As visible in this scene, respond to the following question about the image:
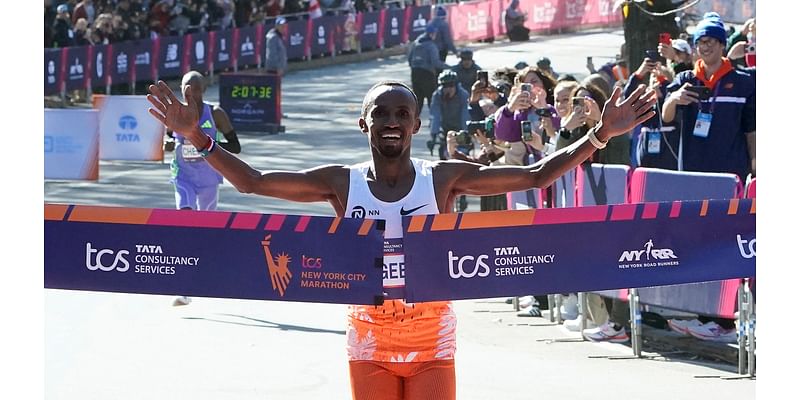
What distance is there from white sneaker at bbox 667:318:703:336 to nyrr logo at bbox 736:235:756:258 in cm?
302

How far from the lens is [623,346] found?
34.3 feet

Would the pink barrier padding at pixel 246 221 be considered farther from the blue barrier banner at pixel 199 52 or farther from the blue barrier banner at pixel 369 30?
the blue barrier banner at pixel 369 30

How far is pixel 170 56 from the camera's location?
107 feet

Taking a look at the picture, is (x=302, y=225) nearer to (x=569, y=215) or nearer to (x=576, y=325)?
(x=569, y=215)

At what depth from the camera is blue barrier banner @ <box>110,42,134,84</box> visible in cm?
3084

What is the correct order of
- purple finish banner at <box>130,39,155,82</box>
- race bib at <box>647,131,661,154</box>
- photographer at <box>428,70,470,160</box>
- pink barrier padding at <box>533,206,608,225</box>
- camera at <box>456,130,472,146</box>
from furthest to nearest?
purple finish banner at <box>130,39,155,82</box> < photographer at <box>428,70,470,160</box> < camera at <box>456,130,472,146</box> < race bib at <box>647,131,661,154</box> < pink barrier padding at <box>533,206,608,225</box>

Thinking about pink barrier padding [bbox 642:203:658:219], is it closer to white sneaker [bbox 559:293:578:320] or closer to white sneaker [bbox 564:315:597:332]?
white sneaker [bbox 564:315:597:332]

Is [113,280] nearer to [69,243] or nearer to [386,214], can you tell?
[69,243]

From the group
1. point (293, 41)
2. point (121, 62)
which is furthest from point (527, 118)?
point (293, 41)

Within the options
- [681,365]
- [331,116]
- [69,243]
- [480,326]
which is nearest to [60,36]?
[331,116]

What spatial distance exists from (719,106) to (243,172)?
16.2ft

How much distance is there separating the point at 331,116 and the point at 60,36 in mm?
6232

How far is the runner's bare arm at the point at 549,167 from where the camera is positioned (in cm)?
588

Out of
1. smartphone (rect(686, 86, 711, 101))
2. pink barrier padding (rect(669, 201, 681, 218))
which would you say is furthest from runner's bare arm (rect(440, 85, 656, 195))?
smartphone (rect(686, 86, 711, 101))
